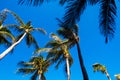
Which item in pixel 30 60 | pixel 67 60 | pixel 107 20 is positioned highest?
pixel 30 60

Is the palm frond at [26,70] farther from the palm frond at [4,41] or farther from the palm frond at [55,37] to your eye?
the palm frond at [4,41]

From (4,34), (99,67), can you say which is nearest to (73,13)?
(4,34)

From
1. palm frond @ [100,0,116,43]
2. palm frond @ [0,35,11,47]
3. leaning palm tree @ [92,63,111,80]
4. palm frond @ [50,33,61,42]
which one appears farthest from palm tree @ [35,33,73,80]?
palm frond @ [100,0,116,43]

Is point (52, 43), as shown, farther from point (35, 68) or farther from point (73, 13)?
point (73, 13)

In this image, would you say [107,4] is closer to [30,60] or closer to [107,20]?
[107,20]

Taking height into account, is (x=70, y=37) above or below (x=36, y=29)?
below

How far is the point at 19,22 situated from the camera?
38.8 m

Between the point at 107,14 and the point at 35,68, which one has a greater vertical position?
the point at 35,68

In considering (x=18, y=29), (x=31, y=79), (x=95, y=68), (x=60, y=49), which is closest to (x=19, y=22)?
(x=18, y=29)

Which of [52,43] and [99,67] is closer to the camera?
[52,43]

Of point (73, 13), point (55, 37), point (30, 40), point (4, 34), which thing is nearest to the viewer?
point (73, 13)

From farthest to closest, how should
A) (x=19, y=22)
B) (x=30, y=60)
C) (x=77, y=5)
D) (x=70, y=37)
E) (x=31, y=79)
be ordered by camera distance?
(x=30, y=60)
(x=31, y=79)
(x=19, y=22)
(x=70, y=37)
(x=77, y=5)

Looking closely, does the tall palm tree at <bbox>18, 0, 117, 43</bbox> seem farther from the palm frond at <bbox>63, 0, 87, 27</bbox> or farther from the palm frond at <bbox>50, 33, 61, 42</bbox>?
the palm frond at <bbox>50, 33, 61, 42</bbox>

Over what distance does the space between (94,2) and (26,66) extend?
128 feet
